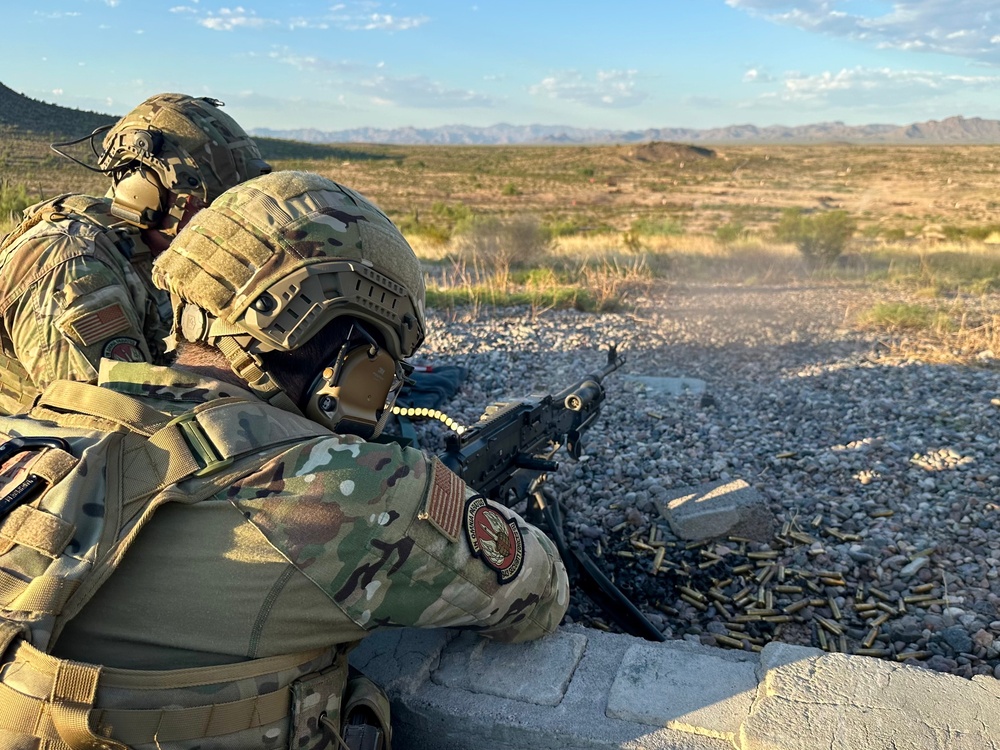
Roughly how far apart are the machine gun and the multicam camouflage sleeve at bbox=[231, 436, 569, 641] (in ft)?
3.75

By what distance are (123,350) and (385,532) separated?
263 centimetres

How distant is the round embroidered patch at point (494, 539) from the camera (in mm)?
1896

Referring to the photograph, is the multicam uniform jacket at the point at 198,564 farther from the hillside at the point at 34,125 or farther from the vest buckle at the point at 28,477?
the hillside at the point at 34,125

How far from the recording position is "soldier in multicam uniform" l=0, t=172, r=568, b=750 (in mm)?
1501

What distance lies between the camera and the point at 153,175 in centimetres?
400

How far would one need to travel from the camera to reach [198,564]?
161 centimetres

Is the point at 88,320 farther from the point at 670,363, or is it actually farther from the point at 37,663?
the point at 670,363

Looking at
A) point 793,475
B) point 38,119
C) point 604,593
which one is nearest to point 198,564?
point 604,593

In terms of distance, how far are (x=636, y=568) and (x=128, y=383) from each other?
304 cm

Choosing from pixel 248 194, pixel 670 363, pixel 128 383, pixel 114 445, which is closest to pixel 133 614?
pixel 114 445

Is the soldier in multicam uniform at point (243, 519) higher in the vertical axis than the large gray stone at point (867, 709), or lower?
higher

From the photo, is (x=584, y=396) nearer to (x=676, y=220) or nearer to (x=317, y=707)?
(x=317, y=707)

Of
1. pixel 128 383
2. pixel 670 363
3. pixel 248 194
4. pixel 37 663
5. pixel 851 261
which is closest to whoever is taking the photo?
pixel 37 663

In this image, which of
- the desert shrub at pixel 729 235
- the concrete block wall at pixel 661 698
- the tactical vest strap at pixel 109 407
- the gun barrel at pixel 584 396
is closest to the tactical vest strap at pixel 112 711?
the tactical vest strap at pixel 109 407
